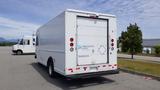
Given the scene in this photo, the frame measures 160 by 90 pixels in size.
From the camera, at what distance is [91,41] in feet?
28.5

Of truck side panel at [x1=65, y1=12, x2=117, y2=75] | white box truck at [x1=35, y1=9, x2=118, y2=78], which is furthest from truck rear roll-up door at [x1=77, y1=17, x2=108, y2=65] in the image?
truck side panel at [x1=65, y1=12, x2=117, y2=75]

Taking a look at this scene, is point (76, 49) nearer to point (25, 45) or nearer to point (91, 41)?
point (91, 41)

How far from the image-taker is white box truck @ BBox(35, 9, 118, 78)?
8.06 metres

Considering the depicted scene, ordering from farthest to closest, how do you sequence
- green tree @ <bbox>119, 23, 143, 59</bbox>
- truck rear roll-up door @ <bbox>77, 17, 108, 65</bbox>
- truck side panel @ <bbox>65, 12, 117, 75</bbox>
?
green tree @ <bbox>119, 23, 143, 59</bbox>, truck rear roll-up door @ <bbox>77, 17, 108, 65</bbox>, truck side panel @ <bbox>65, 12, 117, 75</bbox>

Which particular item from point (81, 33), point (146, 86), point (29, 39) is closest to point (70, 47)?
point (81, 33)

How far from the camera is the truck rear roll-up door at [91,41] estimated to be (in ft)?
27.6

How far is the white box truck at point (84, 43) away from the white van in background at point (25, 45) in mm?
20396

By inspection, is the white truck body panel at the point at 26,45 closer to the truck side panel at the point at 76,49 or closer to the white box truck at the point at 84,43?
the white box truck at the point at 84,43

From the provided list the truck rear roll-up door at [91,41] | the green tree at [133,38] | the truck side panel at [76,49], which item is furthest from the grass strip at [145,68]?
the green tree at [133,38]

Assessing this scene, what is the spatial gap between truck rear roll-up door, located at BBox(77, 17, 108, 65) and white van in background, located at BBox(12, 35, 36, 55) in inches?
842

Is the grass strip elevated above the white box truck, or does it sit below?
below

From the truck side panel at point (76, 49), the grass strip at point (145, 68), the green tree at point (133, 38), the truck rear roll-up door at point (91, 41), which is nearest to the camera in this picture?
the truck side panel at point (76, 49)

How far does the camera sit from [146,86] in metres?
8.16

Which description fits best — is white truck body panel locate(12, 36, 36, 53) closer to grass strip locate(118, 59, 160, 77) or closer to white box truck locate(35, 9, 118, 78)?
grass strip locate(118, 59, 160, 77)
